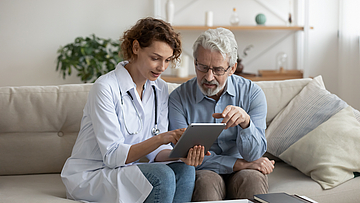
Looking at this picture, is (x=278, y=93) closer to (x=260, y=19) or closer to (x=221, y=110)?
(x=221, y=110)

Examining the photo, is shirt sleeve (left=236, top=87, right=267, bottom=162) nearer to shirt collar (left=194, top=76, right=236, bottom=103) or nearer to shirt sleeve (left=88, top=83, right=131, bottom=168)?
shirt collar (left=194, top=76, right=236, bottom=103)

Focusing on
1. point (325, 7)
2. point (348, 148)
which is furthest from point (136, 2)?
point (348, 148)

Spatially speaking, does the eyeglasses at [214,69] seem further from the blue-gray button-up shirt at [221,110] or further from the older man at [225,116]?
the blue-gray button-up shirt at [221,110]

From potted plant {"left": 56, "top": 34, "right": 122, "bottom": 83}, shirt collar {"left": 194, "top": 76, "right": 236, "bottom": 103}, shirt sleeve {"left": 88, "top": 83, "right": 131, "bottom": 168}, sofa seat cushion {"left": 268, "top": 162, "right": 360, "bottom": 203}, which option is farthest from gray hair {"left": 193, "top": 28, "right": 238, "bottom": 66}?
potted plant {"left": 56, "top": 34, "right": 122, "bottom": 83}

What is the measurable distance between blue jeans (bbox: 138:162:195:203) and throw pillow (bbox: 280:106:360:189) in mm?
605

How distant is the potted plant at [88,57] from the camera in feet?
11.3

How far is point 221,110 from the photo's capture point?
5.35 feet

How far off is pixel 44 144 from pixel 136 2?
2492mm

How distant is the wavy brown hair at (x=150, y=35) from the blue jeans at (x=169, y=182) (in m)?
0.54

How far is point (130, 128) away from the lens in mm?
1481

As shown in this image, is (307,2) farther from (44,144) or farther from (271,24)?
(44,144)

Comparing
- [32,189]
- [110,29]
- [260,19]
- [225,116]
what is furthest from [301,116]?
[110,29]

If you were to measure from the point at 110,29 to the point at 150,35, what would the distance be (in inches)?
100

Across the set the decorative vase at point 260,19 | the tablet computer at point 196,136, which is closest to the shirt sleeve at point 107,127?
the tablet computer at point 196,136
